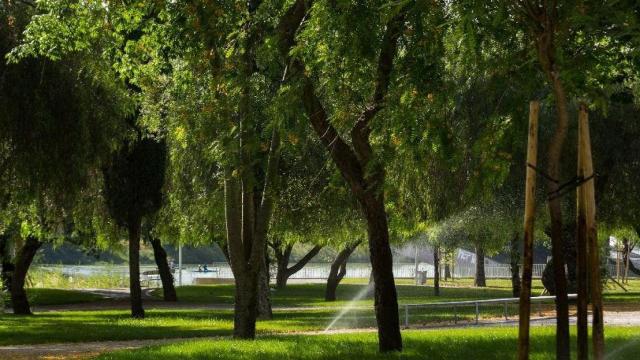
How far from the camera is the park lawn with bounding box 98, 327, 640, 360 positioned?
14.2 m

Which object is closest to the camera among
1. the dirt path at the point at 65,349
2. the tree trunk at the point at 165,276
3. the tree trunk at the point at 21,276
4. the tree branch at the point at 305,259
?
the dirt path at the point at 65,349

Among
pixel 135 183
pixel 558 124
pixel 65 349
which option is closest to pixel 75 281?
pixel 135 183

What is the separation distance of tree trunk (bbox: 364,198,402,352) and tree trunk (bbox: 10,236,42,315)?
18.4m

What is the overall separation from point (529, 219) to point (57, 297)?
3526 cm

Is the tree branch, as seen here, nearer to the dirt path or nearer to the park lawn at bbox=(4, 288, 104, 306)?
the park lawn at bbox=(4, 288, 104, 306)

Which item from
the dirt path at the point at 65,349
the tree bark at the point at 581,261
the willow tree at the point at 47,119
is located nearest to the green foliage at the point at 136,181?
the dirt path at the point at 65,349

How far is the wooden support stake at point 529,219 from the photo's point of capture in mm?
8875

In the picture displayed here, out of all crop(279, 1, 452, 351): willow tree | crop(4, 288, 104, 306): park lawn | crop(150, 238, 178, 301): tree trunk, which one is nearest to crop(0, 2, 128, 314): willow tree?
crop(279, 1, 452, 351): willow tree

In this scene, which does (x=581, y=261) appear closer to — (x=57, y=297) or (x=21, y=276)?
(x=21, y=276)

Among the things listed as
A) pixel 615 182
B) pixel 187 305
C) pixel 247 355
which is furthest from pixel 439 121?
pixel 187 305

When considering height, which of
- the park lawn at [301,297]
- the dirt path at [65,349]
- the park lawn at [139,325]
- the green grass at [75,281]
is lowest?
the dirt path at [65,349]

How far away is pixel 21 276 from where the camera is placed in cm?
3077

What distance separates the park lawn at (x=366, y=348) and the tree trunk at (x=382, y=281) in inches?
10.9

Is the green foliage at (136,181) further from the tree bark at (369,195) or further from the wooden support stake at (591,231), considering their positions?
the wooden support stake at (591,231)
